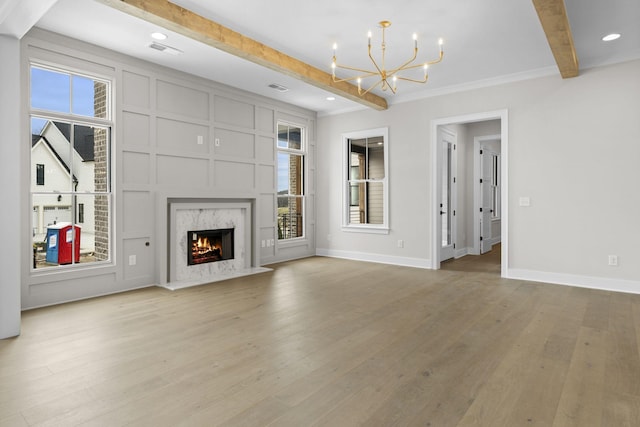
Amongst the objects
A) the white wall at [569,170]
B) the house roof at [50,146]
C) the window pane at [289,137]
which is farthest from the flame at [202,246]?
the white wall at [569,170]

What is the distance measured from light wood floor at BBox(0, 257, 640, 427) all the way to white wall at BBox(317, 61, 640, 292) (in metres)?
0.60

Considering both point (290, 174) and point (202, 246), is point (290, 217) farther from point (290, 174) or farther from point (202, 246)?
point (202, 246)

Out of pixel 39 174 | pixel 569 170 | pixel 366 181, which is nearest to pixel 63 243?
pixel 39 174

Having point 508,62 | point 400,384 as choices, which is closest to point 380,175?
point 508,62

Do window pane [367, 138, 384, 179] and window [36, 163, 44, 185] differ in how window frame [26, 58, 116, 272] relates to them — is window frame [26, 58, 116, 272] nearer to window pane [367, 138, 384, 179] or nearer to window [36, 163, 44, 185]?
window [36, 163, 44, 185]

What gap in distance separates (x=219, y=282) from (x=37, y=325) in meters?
2.13

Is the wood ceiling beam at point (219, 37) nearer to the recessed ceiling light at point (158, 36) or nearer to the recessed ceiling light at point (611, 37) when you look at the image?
the recessed ceiling light at point (158, 36)

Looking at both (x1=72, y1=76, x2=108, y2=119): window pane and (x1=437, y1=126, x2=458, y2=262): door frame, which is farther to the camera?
(x1=437, y1=126, x2=458, y2=262): door frame

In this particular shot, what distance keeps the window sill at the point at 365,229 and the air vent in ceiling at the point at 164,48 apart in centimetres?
412

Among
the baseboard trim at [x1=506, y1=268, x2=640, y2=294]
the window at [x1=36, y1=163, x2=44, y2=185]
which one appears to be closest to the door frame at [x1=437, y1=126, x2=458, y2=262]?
the baseboard trim at [x1=506, y1=268, x2=640, y2=294]

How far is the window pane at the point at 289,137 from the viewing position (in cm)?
696

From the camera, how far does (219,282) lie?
516 cm

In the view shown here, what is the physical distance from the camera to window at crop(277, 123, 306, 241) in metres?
6.96

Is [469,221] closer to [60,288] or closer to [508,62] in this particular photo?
[508,62]
